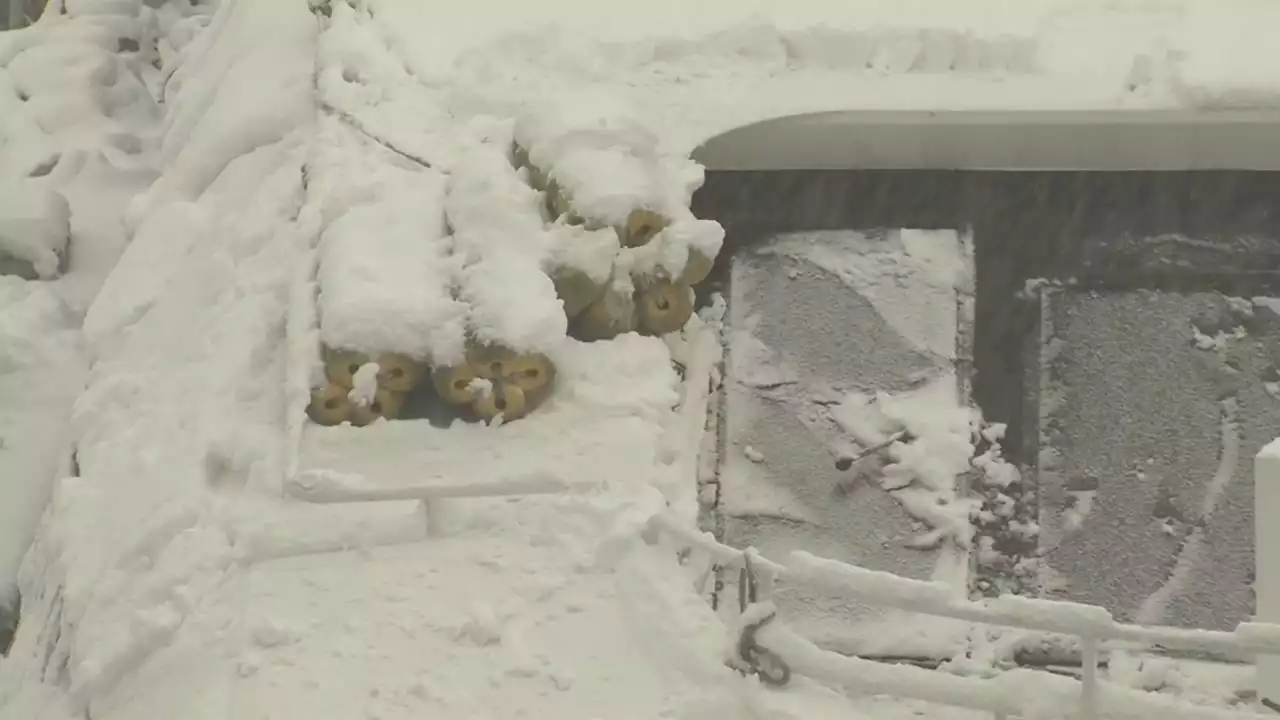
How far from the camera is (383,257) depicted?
12.8 ft

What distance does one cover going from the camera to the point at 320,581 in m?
3.37

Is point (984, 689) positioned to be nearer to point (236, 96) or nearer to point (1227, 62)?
point (1227, 62)

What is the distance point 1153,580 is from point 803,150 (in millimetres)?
2051

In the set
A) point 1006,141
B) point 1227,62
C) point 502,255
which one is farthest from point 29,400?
point 1227,62

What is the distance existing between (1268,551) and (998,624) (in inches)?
25.2

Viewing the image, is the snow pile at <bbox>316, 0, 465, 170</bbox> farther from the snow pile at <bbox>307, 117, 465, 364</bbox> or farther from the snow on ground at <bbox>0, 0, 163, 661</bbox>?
the snow on ground at <bbox>0, 0, 163, 661</bbox>

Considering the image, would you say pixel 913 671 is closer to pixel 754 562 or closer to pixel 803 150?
pixel 754 562

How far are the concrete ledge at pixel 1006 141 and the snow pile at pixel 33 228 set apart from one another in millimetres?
2987

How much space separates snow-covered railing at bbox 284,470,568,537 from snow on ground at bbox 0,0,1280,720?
0.16 metres

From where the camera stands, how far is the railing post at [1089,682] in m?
2.55

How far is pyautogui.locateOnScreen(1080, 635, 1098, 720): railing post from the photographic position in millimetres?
2549

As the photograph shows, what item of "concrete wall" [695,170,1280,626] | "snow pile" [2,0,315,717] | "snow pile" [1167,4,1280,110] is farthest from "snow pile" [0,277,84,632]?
"snow pile" [1167,4,1280,110]

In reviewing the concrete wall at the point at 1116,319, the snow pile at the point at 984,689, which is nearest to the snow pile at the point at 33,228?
the concrete wall at the point at 1116,319

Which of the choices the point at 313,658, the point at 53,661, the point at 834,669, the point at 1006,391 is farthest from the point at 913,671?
the point at 53,661
